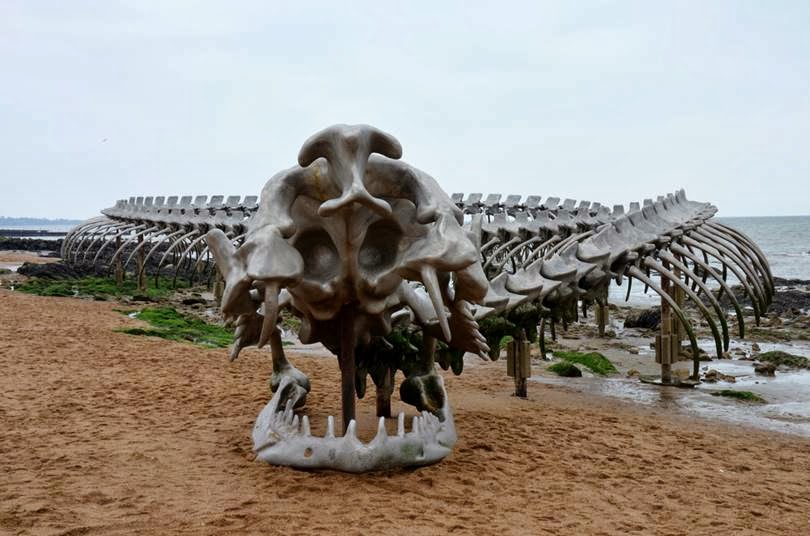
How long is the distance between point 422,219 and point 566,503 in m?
1.86

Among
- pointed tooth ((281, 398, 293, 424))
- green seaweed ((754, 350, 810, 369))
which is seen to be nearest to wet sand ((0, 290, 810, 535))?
pointed tooth ((281, 398, 293, 424))

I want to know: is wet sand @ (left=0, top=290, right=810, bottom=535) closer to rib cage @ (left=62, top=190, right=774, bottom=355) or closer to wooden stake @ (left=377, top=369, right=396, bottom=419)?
wooden stake @ (left=377, top=369, right=396, bottom=419)

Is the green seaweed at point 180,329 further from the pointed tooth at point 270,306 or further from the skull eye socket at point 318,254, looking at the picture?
the pointed tooth at point 270,306

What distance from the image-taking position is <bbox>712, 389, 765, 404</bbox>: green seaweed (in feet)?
29.4

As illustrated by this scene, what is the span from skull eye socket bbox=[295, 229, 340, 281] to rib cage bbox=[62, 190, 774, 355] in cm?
90

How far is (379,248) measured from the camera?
4.77 metres

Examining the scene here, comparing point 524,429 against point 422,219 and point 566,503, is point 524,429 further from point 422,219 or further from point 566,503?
point 422,219

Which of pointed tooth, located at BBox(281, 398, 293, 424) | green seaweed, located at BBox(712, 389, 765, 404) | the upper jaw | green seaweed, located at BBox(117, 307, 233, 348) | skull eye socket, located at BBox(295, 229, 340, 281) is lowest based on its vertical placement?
green seaweed, located at BBox(712, 389, 765, 404)

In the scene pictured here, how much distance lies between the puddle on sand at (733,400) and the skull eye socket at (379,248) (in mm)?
4682

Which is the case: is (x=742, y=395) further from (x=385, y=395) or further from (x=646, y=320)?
(x=646, y=320)

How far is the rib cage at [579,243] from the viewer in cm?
689

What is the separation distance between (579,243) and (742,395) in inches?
130

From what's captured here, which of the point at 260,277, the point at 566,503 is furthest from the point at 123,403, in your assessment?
the point at 566,503

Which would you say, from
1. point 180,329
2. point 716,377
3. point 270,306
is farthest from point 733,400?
point 180,329
